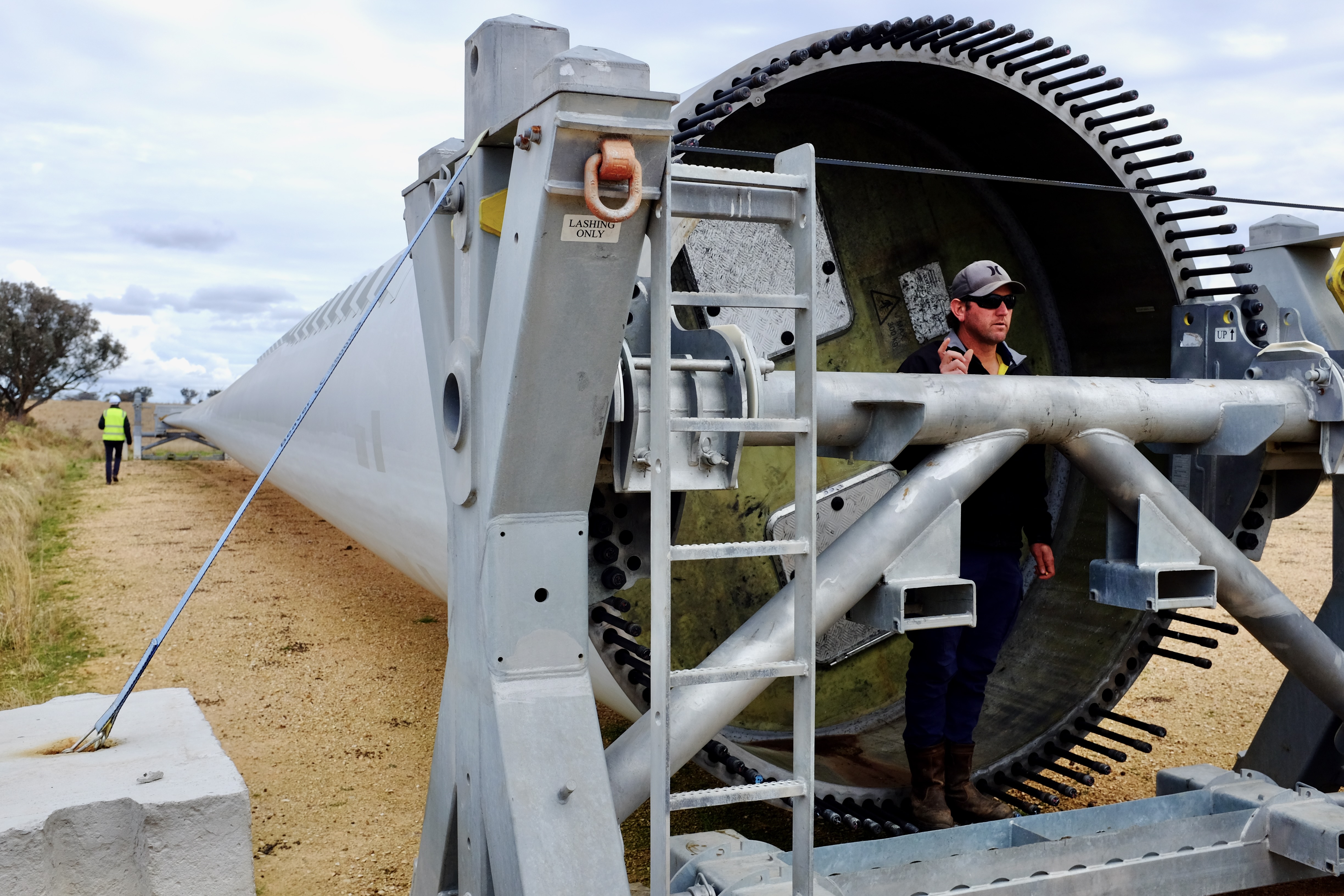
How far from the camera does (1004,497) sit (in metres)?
3.39

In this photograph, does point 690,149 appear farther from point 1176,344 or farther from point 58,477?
point 58,477

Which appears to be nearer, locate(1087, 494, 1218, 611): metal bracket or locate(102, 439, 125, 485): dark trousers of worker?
locate(1087, 494, 1218, 611): metal bracket

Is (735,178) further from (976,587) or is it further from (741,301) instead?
(976,587)

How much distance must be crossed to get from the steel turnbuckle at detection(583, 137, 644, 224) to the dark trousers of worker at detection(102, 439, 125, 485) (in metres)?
16.9

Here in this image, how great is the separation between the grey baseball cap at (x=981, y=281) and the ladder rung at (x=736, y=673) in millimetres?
1454

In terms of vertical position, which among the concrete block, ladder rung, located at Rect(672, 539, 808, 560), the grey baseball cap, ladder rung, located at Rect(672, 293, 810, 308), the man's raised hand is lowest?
the concrete block

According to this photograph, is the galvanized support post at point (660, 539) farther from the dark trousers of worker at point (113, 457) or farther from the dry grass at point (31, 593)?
the dark trousers of worker at point (113, 457)

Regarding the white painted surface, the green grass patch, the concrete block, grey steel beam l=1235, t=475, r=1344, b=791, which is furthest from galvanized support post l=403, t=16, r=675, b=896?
the green grass patch

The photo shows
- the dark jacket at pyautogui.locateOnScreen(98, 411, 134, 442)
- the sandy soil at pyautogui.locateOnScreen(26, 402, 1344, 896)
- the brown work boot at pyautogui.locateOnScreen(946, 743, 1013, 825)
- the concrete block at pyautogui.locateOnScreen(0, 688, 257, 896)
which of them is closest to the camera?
the concrete block at pyautogui.locateOnScreen(0, 688, 257, 896)

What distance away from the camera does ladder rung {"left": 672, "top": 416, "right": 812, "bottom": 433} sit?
7.08 feet

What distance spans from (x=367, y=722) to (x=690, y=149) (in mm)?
3219

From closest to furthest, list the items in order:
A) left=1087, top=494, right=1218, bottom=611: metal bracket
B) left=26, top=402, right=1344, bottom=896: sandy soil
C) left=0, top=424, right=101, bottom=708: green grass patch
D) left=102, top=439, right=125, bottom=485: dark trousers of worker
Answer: left=1087, top=494, right=1218, bottom=611: metal bracket → left=26, top=402, right=1344, bottom=896: sandy soil → left=0, top=424, right=101, bottom=708: green grass patch → left=102, top=439, right=125, bottom=485: dark trousers of worker

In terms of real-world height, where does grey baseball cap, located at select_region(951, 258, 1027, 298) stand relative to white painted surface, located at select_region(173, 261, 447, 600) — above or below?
above

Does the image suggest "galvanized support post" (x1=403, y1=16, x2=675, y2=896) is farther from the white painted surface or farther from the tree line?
the tree line
